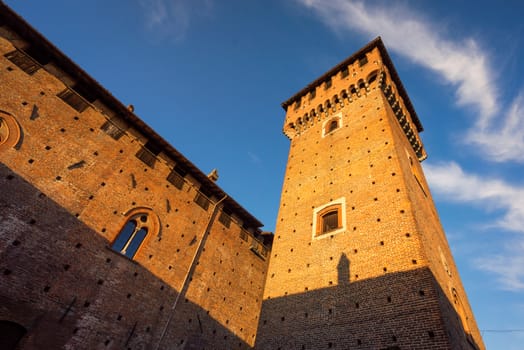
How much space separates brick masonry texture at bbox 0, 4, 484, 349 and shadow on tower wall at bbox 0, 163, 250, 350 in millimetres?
34

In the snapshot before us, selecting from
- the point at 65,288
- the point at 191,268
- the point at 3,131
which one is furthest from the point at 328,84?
the point at 65,288

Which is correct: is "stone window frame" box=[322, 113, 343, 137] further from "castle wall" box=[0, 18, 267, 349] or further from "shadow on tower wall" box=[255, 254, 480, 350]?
"shadow on tower wall" box=[255, 254, 480, 350]

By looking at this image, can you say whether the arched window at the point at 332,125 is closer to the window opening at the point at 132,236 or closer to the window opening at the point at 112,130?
the window opening at the point at 132,236

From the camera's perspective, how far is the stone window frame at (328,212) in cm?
953

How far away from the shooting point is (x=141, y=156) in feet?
41.0

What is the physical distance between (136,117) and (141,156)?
5.68 feet

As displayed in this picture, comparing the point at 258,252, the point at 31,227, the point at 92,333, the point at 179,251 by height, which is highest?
the point at 258,252

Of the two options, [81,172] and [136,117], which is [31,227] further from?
[136,117]

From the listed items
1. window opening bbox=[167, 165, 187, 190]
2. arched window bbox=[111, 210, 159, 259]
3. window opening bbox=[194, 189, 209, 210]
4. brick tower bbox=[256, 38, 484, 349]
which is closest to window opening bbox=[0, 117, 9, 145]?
arched window bbox=[111, 210, 159, 259]

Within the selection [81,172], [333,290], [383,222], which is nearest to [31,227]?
[81,172]

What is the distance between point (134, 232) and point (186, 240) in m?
2.30

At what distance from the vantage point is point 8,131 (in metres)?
8.96

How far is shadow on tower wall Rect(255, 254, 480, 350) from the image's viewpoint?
5.94m

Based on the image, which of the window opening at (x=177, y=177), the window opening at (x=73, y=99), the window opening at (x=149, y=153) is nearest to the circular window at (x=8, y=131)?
the window opening at (x=73, y=99)
